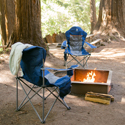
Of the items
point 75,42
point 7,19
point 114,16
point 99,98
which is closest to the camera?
point 99,98

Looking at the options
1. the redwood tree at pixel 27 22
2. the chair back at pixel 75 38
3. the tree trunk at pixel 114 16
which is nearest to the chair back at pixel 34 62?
the chair back at pixel 75 38

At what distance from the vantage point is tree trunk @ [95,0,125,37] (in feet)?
27.4

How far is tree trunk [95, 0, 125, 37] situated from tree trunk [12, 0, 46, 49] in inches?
165

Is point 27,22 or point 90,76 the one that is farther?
point 27,22

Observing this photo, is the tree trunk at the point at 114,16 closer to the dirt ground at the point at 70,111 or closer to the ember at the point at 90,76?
the dirt ground at the point at 70,111

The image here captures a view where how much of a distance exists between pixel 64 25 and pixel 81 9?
2646 millimetres

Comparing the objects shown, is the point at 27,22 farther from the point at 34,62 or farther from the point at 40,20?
the point at 34,62

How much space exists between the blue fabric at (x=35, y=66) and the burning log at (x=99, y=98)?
646 mm

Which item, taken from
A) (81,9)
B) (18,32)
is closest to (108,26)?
(18,32)

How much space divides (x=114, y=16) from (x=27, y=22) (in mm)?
4840

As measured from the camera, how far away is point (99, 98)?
271 centimetres

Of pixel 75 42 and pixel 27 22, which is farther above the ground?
pixel 27 22

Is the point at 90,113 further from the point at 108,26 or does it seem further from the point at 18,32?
the point at 108,26

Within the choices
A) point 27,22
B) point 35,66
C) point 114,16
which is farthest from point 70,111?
point 114,16
